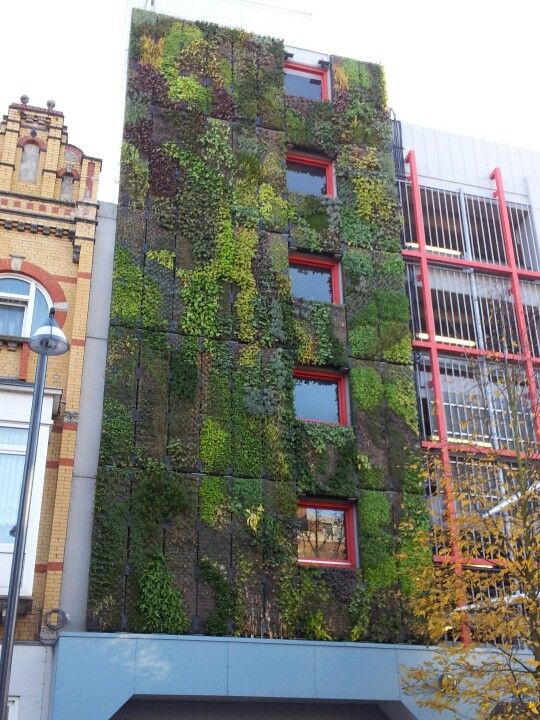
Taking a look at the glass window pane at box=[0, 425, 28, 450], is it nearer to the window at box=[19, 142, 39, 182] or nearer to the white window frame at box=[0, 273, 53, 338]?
the white window frame at box=[0, 273, 53, 338]

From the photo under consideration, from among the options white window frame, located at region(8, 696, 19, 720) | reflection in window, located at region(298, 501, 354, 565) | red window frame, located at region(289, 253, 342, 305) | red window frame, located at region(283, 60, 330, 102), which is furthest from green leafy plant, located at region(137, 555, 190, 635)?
red window frame, located at region(283, 60, 330, 102)

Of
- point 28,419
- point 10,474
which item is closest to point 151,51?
point 28,419

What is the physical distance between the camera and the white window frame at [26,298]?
2170cm

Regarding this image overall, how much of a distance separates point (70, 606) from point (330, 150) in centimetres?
1658

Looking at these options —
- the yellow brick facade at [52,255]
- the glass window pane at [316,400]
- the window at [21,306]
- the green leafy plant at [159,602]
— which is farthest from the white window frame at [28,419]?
the glass window pane at [316,400]

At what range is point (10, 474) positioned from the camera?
64.3 ft

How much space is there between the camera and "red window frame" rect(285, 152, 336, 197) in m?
27.9

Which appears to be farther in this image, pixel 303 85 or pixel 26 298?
pixel 303 85

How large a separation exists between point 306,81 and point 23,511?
21.4 meters

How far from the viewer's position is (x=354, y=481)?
2327 centimetres

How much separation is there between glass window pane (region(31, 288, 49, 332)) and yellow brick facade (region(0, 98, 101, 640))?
0.85 feet

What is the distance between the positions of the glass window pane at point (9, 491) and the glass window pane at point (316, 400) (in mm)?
8076

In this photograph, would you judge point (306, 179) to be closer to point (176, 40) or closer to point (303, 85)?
point (303, 85)

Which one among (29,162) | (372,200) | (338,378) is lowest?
(338,378)
